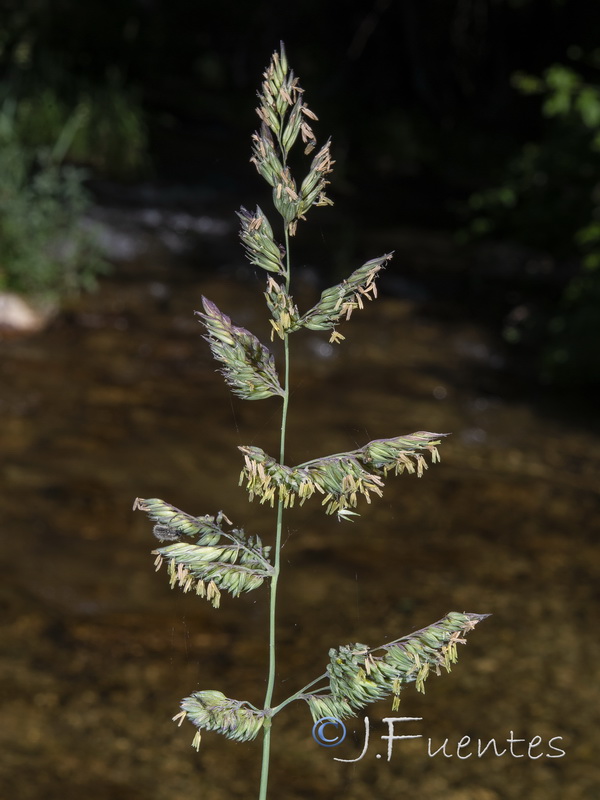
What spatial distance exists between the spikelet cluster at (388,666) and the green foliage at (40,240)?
6864 millimetres

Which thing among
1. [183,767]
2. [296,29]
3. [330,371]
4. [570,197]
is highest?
[296,29]

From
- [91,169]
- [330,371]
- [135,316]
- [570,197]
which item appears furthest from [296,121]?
[91,169]

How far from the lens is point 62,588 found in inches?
184

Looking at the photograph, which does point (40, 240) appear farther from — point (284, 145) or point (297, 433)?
point (284, 145)

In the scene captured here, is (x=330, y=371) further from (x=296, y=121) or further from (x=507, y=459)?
(x=296, y=121)

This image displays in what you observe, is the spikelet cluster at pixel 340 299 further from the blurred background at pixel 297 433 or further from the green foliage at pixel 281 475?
the blurred background at pixel 297 433

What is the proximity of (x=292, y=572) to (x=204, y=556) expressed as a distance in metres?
3.79

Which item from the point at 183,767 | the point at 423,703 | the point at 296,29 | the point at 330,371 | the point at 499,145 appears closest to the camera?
the point at 183,767

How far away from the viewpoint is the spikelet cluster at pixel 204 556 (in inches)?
45.6

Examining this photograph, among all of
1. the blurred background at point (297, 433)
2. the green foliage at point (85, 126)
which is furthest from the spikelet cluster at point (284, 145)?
the green foliage at point (85, 126)

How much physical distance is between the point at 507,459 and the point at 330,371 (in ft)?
5.95

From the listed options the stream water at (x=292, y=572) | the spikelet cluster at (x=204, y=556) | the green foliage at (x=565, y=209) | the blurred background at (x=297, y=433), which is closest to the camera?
the spikelet cluster at (x=204, y=556)

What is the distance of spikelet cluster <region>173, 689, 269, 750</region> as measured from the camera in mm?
1168

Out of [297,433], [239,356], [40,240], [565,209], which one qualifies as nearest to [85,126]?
[40,240]
